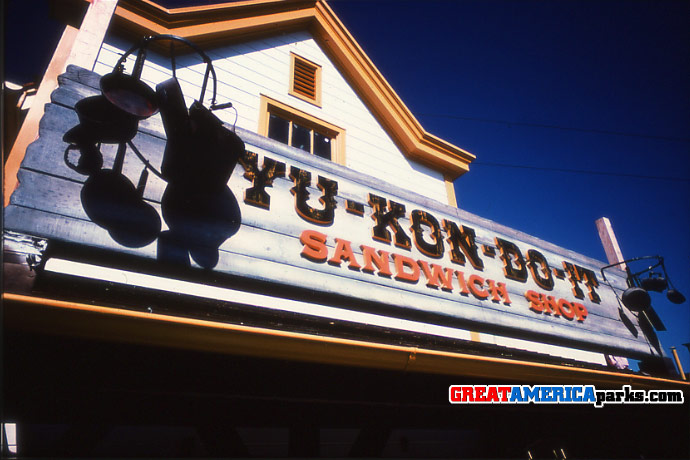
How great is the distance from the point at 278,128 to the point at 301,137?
42 cm

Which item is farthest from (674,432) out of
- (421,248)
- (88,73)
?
(88,73)

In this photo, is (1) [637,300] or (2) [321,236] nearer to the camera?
(2) [321,236]

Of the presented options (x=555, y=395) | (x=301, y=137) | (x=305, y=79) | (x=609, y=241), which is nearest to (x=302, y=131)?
(x=301, y=137)

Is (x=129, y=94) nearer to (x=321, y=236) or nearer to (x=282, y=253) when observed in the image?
(x=282, y=253)

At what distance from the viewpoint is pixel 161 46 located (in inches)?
199

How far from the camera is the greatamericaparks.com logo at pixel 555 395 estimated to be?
10.0ft

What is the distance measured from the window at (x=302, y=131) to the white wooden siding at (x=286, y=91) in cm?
14

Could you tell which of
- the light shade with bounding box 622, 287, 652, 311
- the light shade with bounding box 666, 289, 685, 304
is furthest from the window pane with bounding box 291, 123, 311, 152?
the light shade with bounding box 666, 289, 685, 304

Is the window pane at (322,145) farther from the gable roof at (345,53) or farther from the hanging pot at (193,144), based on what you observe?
the hanging pot at (193,144)

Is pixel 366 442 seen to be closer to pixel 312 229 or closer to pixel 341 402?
pixel 341 402

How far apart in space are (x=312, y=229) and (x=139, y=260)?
5.20 ft

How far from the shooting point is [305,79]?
6.76 meters

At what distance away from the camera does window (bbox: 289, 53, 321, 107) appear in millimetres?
6416

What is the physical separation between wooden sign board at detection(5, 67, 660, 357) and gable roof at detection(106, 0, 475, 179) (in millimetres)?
2450
